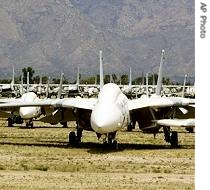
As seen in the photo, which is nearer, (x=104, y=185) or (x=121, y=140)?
(x=104, y=185)

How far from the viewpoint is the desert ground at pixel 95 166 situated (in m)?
16.7

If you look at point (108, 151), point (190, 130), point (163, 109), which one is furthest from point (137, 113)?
point (190, 130)

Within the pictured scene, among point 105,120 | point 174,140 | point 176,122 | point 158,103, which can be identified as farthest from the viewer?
point 174,140

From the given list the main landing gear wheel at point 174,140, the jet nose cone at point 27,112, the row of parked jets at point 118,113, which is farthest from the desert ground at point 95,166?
the jet nose cone at point 27,112

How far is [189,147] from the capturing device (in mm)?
30875

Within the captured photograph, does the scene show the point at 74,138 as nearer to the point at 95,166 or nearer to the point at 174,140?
the point at 174,140

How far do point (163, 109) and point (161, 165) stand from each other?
9.44 m

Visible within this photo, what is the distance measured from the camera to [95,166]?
21.4m

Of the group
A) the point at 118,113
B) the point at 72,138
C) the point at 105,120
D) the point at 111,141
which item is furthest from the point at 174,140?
the point at 105,120

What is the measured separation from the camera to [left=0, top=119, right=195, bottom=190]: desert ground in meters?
16.7

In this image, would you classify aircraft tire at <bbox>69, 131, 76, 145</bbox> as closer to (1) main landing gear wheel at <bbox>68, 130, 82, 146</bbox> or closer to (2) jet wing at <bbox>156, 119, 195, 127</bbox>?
(1) main landing gear wheel at <bbox>68, 130, 82, 146</bbox>

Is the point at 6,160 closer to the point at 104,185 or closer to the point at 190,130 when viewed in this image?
the point at 104,185

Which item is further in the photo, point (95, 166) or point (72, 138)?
point (72, 138)

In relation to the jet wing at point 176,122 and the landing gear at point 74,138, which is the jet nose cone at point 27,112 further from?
the jet wing at point 176,122
